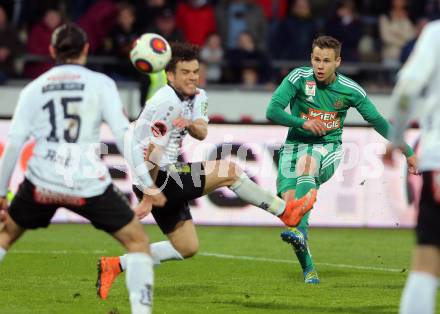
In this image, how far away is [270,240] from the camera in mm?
14172

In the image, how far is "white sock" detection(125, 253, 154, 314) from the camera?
7.17 meters

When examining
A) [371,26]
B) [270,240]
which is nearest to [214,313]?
[270,240]

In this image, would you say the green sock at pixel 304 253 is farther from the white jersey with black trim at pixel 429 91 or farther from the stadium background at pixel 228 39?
the stadium background at pixel 228 39

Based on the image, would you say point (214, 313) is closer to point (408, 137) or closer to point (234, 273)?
point (234, 273)

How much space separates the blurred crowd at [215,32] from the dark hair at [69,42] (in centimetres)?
1057

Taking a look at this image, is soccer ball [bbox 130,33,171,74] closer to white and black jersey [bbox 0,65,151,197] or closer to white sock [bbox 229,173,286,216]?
white sock [bbox 229,173,286,216]

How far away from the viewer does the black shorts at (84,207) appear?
7293mm

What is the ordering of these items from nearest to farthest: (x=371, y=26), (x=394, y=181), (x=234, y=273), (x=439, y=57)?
(x=439, y=57) → (x=234, y=273) → (x=394, y=181) → (x=371, y=26)

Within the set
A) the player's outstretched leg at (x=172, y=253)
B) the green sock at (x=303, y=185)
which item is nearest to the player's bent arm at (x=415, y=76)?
the player's outstretched leg at (x=172, y=253)

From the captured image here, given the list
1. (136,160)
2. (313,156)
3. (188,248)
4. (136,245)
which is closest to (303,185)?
(313,156)

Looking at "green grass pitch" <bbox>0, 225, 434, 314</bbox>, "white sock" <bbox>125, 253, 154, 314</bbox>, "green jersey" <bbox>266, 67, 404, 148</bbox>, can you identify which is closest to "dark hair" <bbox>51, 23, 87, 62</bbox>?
"white sock" <bbox>125, 253, 154, 314</bbox>

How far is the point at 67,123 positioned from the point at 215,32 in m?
11.9

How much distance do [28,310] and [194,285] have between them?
197cm

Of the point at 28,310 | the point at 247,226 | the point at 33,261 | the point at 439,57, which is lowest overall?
the point at 247,226
